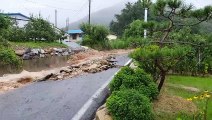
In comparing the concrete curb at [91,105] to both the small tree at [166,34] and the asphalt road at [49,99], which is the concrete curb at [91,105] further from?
the small tree at [166,34]

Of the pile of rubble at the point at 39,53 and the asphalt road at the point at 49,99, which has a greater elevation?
the pile of rubble at the point at 39,53

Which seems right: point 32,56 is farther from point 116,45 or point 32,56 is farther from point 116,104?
point 116,104

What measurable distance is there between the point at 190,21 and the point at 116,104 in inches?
138

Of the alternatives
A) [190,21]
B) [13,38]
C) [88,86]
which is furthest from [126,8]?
[190,21]

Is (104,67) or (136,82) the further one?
(104,67)

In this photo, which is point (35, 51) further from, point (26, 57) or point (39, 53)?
point (26, 57)

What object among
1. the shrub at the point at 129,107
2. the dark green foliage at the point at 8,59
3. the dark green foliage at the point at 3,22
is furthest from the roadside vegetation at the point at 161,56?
the dark green foliage at the point at 3,22

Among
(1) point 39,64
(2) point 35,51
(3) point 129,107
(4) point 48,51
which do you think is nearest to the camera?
(3) point 129,107

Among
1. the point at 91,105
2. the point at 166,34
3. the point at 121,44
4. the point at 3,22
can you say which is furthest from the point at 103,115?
the point at 3,22

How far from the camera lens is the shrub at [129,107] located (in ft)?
21.5

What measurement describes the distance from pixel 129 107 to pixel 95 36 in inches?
1167

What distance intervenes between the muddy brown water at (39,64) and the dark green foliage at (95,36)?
941 cm

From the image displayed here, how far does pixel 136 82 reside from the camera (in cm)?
832

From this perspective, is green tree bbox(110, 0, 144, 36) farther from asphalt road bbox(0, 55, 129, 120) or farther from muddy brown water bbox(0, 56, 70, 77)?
asphalt road bbox(0, 55, 129, 120)
